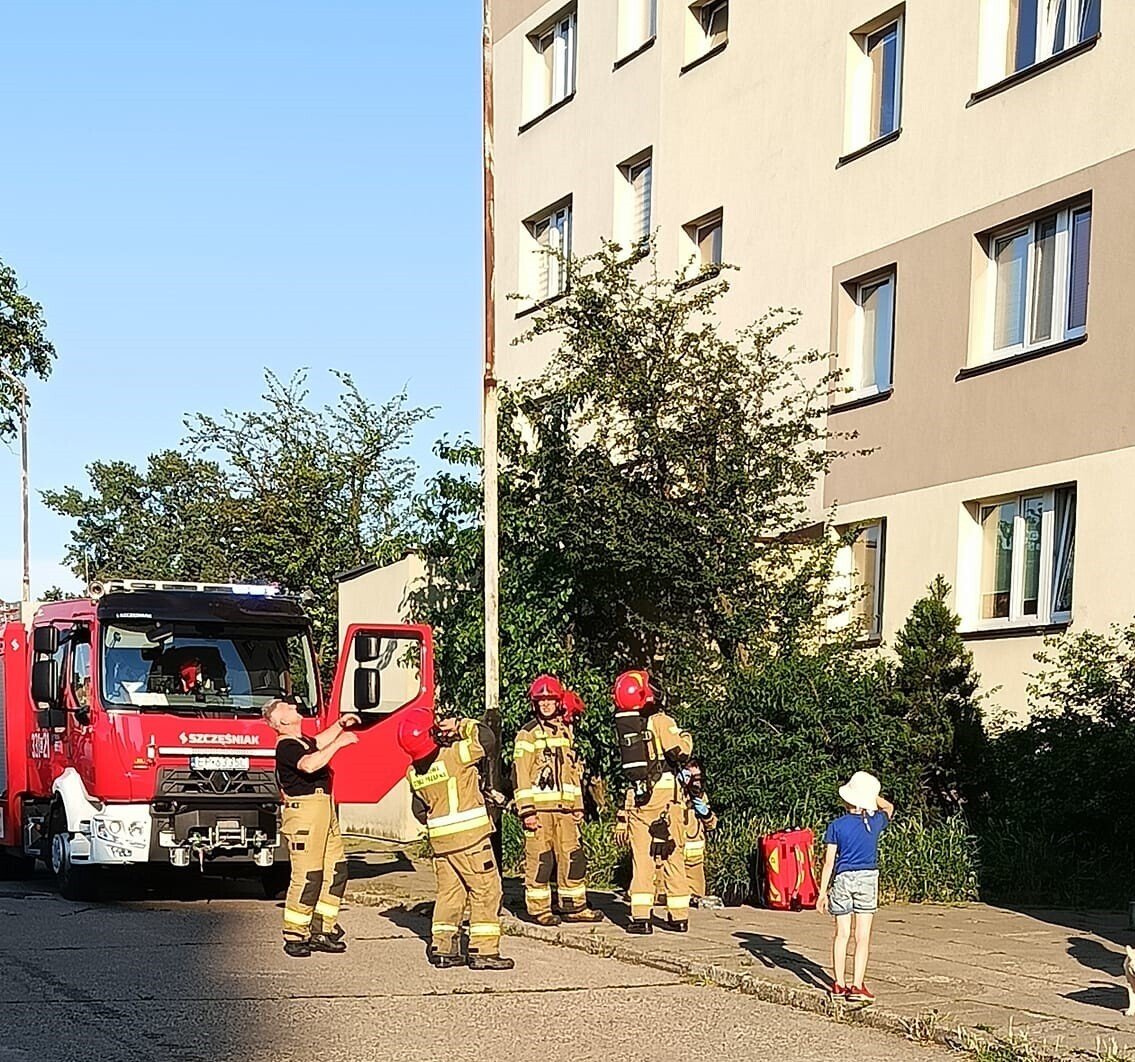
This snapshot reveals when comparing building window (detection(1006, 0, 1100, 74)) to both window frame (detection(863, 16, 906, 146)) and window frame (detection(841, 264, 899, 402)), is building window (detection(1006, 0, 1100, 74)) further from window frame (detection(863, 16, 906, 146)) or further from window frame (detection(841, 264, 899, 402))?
window frame (detection(841, 264, 899, 402))

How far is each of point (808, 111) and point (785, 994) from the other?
13.3 meters

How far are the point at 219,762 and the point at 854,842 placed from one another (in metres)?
6.83

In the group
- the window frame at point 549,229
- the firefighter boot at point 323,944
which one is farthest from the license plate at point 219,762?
the window frame at point 549,229

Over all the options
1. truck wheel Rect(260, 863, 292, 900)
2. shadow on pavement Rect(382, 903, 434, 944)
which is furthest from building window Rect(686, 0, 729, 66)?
shadow on pavement Rect(382, 903, 434, 944)

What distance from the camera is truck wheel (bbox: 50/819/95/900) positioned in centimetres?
1539

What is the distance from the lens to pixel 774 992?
1022cm

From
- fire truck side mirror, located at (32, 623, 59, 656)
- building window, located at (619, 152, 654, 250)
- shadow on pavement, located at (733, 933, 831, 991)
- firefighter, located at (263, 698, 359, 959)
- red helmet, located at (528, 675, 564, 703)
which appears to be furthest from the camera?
building window, located at (619, 152, 654, 250)

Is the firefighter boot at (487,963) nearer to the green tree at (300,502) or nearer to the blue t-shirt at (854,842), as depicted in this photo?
the blue t-shirt at (854,842)

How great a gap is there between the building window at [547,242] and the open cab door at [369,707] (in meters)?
12.2

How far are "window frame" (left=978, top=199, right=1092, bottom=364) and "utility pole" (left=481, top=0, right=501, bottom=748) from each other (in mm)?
5273

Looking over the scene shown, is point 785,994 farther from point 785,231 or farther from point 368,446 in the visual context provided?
point 368,446

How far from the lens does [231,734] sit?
15.2 metres

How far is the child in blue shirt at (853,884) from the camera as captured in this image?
9.81 metres

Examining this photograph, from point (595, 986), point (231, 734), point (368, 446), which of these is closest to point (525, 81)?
point (368, 446)
